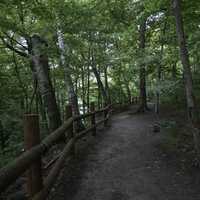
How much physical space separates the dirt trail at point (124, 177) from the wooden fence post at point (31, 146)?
3.25 feet

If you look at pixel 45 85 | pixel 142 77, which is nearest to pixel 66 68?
pixel 45 85

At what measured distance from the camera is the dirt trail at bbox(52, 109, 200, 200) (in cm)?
401

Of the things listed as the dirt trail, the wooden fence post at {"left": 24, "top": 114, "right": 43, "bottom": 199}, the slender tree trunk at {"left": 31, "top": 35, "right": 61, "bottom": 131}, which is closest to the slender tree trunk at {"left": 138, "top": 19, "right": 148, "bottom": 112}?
the slender tree trunk at {"left": 31, "top": 35, "right": 61, "bottom": 131}

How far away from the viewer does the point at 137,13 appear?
9750 millimetres

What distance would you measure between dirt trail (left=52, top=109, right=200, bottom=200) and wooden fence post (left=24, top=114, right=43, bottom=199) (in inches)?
39.0

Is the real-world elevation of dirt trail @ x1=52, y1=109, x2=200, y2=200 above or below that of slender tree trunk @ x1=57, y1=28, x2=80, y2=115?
below

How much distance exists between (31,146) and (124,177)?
2566mm

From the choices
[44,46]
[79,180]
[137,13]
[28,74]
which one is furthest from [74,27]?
[79,180]

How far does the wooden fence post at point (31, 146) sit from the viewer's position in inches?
118

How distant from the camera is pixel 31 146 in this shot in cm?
296

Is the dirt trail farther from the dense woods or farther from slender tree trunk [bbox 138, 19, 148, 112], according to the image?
slender tree trunk [bbox 138, 19, 148, 112]

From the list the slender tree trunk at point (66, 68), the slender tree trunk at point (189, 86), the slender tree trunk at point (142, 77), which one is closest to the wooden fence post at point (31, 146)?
the slender tree trunk at point (189, 86)

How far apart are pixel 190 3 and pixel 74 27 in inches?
178

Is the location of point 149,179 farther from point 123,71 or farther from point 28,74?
point 123,71
